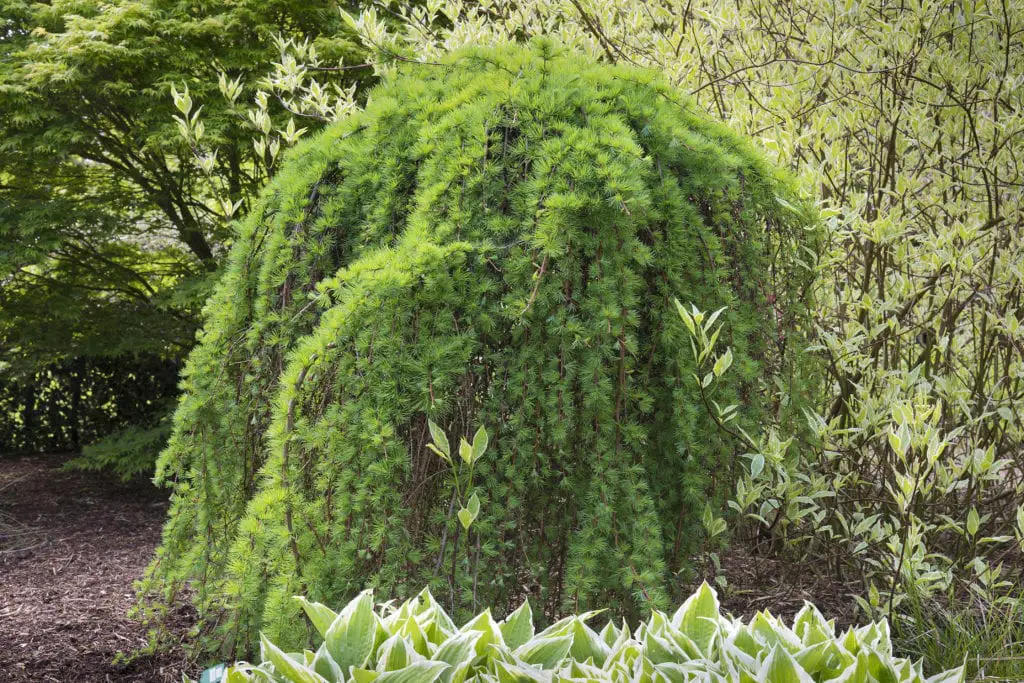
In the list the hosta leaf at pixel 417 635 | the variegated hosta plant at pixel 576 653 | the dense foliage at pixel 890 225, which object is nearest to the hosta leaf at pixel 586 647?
the variegated hosta plant at pixel 576 653

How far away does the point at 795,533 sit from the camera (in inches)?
142

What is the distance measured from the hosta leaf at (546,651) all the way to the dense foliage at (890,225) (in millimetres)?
1335

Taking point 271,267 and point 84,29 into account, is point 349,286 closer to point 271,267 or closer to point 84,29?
point 271,267

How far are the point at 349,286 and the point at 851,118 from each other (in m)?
2.10

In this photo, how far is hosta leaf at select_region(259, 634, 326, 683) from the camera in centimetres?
138

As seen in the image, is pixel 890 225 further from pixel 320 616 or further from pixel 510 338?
pixel 320 616

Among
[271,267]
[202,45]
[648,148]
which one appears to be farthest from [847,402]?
[202,45]

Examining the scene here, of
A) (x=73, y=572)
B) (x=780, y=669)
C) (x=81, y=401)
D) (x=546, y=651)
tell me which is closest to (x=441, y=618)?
(x=546, y=651)

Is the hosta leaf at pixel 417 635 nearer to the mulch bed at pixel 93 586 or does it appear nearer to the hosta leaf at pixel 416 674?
the hosta leaf at pixel 416 674

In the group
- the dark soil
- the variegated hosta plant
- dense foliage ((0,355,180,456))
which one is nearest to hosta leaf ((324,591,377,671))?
the variegated hosta plant

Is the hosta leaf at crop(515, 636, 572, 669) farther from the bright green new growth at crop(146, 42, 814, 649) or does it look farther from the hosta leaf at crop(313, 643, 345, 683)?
the bright green new growth at crop(146, 42, 814, 649)

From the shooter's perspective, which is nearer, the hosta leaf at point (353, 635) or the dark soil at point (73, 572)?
the hosta leaf at point (353, 635)

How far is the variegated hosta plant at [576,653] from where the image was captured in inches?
54.8

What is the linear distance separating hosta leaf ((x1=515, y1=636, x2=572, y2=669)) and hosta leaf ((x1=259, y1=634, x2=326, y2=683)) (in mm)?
360
